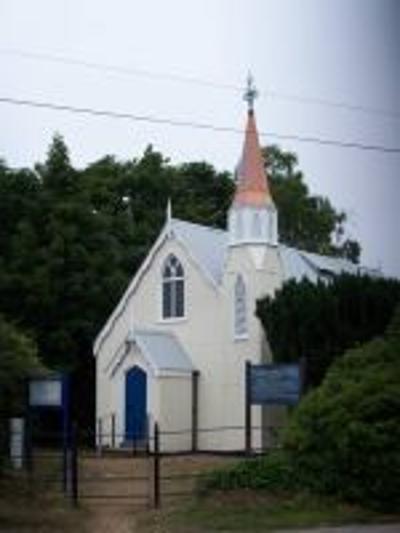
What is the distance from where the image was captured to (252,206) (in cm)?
3006

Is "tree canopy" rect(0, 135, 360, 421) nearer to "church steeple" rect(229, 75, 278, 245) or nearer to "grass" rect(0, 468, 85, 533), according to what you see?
"church steeple" rect(229, 75, 278, 245)

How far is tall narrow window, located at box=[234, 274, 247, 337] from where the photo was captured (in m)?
29.5

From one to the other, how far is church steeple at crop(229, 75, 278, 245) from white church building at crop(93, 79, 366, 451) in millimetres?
26

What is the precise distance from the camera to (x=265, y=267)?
29.6 meters

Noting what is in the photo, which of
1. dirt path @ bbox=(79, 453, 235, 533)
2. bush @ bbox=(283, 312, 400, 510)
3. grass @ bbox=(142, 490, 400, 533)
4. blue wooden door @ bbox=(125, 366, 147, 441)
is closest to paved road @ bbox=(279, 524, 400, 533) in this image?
grass @ bbox=(142, 490, 400, 533)

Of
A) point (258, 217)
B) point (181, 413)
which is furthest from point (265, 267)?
point (181, 413)

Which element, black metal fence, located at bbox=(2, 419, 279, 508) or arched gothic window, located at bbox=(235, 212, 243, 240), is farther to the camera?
arched gothic window, located at bbox=(235, 212, 243, 240)

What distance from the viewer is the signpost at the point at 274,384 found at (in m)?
20.8

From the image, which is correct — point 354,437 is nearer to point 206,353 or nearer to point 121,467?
→ point 121,467

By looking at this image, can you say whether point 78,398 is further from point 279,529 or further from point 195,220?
point 279,529

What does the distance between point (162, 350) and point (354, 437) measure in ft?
47.3

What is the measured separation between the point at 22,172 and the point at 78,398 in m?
7.07

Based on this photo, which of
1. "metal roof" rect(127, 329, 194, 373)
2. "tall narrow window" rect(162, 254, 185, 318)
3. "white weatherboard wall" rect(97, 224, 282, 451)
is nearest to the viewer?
"white weatherboard wall" rect(97, 224, 282, 451)

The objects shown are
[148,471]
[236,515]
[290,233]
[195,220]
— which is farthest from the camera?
[290,233]
